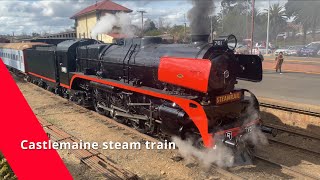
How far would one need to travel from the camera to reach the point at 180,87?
721 centimetres

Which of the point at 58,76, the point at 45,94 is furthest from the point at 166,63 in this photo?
the point at 45,94

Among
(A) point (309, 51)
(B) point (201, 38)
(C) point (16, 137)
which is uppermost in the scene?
(B) point (201, 38)

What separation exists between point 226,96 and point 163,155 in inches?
85.9

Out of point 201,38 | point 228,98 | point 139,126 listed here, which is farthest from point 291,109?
point 139,126

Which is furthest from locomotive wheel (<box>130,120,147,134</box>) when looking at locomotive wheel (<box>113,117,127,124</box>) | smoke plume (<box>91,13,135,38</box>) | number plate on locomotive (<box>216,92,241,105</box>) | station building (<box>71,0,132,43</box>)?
station building (<box>71,0,132,43</box>)

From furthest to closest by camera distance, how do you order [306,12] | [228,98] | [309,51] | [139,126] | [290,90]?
1. [306,12]
2. [309,51]
3. [290,90]
4. [139,126]
5. [228,98]

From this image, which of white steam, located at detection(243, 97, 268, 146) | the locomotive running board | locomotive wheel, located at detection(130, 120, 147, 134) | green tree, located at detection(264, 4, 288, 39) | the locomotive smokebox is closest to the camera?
the locomotive running board

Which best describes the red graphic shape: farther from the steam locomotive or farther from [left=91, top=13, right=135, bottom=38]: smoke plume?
[left=91, top=13, right=135, bottom=38]: smoke plume

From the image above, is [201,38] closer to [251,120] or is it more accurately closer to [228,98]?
[228,98]

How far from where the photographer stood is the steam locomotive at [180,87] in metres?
6.53

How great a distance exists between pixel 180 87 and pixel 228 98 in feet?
3.74

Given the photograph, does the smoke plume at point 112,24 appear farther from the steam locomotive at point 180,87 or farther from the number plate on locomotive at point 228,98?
the number plate on locomotive at point 228,98

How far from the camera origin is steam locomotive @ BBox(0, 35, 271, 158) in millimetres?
6527

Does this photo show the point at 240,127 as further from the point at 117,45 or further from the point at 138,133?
the point at 117,45
